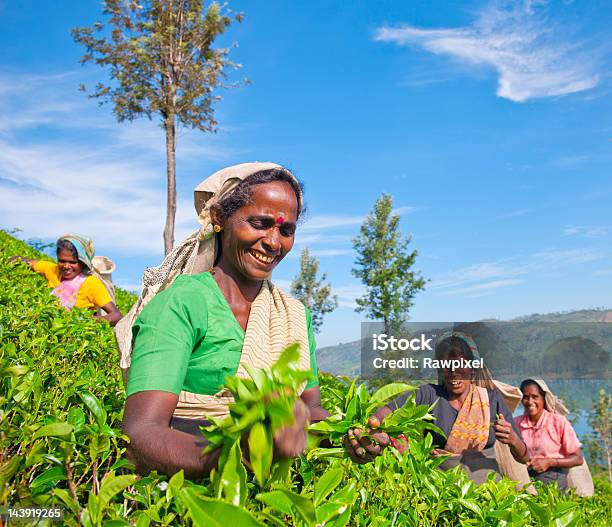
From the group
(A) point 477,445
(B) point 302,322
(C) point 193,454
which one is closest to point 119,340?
(B) point 302,322

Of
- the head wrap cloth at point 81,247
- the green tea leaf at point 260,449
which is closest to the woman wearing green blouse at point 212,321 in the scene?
the green tea leaf at point 260,449

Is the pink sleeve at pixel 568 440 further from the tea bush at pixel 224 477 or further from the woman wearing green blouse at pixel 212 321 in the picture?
the woman wearing green blouse at pixel 212 321

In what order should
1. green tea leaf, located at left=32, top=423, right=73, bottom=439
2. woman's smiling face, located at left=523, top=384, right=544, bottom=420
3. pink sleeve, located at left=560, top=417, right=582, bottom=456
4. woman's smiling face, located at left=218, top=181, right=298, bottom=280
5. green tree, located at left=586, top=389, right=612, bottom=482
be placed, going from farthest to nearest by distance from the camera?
green tree, located at left=586, top=389, right=612, bottom=482, woman's smiling face, located at left=523, top=384, right=544, bottom=420, pink sleeve, located at left=560, top=417, right=582, bottom=456, woman's smiling face, located at left=218, top=181, right=298, bottom=280, green tea leaf, located at left=32, top=423, right=73, bottom=439

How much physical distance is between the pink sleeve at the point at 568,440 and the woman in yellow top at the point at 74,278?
5273 mm

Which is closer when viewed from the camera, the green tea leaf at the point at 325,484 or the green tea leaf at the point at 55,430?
the green tea leaf at the point at 55,430

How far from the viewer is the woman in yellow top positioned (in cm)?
Answer: 622

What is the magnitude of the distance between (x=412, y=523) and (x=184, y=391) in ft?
2.97

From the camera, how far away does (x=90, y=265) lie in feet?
21.2

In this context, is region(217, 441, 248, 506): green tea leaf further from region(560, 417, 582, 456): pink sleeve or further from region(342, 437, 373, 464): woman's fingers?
region(560, 417, 582, 456): pink sleeve

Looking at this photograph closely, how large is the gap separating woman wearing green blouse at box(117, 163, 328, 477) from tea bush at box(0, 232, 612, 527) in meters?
0.10

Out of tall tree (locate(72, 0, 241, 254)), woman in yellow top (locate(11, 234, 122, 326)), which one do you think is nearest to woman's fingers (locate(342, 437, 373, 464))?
woman in yellow top (locate(11, 234, 122, 326))

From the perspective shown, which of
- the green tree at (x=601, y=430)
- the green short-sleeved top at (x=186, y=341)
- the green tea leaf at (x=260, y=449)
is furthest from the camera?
the green tree at (x=601, y=430)

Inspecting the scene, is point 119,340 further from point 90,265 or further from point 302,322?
point 90,265

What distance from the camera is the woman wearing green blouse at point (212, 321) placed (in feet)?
5.08
